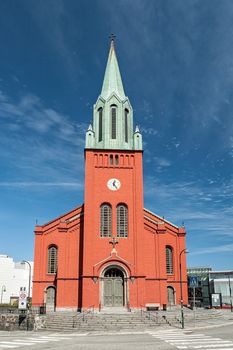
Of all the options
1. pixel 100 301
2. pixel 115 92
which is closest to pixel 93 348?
pixel 100 301

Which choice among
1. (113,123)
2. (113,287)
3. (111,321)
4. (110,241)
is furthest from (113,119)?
(111,321)

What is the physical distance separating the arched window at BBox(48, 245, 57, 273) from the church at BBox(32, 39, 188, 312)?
0.11ft

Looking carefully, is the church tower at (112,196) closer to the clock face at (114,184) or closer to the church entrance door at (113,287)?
the clock face at (114,184)

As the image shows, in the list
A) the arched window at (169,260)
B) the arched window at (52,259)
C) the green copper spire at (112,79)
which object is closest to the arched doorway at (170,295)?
the arched window at (169,260)

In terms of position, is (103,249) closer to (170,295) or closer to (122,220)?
(122,220)

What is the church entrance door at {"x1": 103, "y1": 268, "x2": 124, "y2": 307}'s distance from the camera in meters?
35.6

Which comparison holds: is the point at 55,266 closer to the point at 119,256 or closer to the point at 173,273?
the point at 119,256

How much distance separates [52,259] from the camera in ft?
133

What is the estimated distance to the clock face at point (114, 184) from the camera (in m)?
39.3

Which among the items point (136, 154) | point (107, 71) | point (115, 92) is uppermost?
point (107, 71)

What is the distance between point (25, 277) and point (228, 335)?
8015cm

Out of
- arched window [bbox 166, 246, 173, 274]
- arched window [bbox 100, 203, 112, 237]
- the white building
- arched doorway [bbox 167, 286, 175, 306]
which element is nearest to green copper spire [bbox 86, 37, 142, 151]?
arched window [bbox 100, 203, 112, 237]

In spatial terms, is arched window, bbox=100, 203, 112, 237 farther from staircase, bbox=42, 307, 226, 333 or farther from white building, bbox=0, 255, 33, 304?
white building, bbox=0, 255, 33, 304

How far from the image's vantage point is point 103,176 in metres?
39.6
